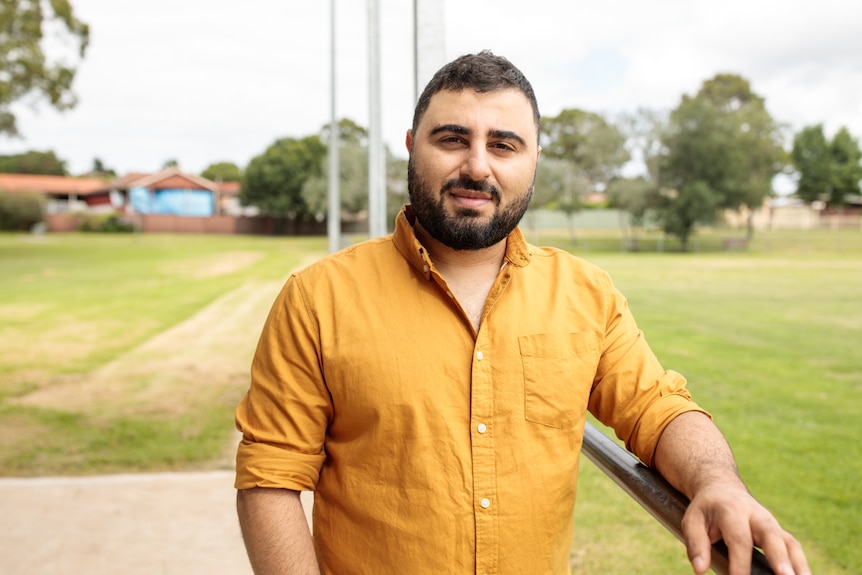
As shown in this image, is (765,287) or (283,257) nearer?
(765,287)

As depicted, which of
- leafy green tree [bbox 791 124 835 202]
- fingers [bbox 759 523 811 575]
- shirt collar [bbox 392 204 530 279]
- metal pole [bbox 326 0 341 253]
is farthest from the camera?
leafy green tree [bbox 791 124 835 202]

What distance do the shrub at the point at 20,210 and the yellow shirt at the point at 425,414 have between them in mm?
49017

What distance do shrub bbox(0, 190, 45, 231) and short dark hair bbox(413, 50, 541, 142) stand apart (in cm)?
4904

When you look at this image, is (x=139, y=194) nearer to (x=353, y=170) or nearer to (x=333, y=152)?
(x=353, y=170)

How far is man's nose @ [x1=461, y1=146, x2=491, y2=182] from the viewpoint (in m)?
1.33

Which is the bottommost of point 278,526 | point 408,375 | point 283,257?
point 283,257

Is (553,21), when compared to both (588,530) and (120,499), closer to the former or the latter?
(588,530)

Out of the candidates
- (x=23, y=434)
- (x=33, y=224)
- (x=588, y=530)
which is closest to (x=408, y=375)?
(x=588, y=530)

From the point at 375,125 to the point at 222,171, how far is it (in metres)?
83.0

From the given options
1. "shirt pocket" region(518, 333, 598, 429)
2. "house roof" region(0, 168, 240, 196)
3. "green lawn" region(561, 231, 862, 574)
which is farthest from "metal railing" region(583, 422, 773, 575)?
"house roof" region(0, 168, 240, 196)

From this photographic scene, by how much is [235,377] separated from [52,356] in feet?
8.61

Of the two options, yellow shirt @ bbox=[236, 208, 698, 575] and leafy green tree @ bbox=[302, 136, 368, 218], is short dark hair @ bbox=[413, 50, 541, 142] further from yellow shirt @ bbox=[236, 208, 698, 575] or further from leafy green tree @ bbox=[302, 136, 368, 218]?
leafy green tree @ bbox=[302, 136, 368, 218]

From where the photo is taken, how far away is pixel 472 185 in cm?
135

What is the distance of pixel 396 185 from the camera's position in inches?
982
